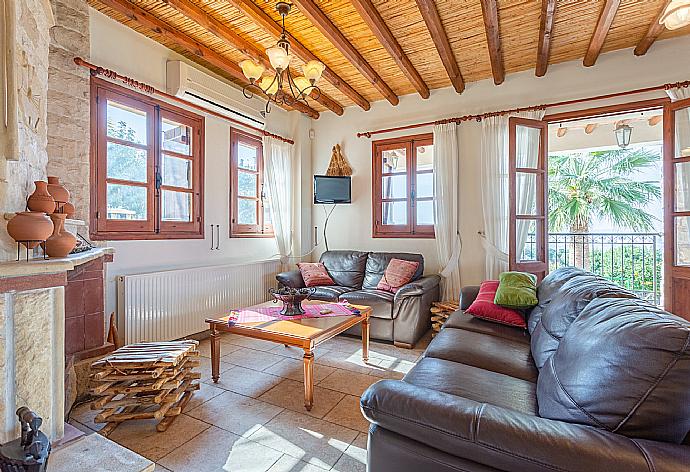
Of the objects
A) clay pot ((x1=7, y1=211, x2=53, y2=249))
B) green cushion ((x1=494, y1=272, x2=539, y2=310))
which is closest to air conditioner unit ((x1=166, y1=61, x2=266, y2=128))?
clay pot ((x1=7, y1=211, x2=53, y2=249))

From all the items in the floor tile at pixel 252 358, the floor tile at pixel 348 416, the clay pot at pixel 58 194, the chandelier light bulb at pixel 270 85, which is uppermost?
the chandelier light bulb at pixel 270 85

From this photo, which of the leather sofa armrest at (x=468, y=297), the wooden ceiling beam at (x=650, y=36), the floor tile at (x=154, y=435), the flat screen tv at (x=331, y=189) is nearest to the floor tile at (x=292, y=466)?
the floor tile at (x=154, y=435)

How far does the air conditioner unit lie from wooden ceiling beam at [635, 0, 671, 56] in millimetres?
3981

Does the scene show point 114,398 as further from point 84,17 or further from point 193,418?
point 84,17

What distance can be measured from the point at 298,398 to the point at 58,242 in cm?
171

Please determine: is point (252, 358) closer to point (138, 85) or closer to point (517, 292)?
point (517, 292)

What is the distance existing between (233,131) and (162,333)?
2.40 m

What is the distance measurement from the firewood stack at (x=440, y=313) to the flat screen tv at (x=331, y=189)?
76.4 inches

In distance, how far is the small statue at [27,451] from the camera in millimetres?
1167

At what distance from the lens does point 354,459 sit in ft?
5.91

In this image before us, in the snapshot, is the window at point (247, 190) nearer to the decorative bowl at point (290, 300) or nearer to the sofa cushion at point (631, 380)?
the decorative bowl at point (290, 300)

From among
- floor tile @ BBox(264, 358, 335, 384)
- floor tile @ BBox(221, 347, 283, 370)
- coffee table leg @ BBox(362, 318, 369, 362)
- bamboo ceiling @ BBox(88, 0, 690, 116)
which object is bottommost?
floor tile @ BBox(264, 358, 335, 384)

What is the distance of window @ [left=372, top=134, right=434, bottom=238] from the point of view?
179 inches

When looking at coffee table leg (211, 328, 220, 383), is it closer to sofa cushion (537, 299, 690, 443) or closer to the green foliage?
sofa cushion (537, 299, 690, 443)
